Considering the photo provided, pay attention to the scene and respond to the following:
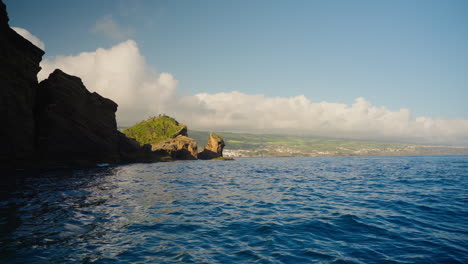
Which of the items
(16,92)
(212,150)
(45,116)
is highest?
(16,92)

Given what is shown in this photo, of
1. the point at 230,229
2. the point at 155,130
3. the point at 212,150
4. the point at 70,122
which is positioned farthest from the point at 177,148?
the point at 230,229

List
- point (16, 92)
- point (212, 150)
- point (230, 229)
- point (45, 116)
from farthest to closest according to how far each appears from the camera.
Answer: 1. point (212, 150)
2. point (45, 116)
3. point (16, 92)
4. point (230, 229)

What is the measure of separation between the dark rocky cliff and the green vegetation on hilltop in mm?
47919

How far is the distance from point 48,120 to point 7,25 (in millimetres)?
15039

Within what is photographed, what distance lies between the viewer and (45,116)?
37875 millimetres

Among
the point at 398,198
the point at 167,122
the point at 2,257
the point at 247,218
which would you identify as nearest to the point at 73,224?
the point at 2,257

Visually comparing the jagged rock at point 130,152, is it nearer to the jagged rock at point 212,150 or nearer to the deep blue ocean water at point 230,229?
the jagged rock at point 212,150

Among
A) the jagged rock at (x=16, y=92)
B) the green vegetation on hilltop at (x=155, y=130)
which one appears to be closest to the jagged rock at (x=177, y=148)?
the green vegetation on hilltop at (x=155, y=130)

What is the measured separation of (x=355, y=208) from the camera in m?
13.0

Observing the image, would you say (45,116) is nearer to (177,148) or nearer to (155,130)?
(177,148)

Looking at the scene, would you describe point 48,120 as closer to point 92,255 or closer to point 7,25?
point 7,25

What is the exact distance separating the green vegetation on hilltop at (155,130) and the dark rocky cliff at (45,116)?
47919 millimetres

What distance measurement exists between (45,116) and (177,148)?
58252 mm

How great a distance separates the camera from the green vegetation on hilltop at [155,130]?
10425cm
